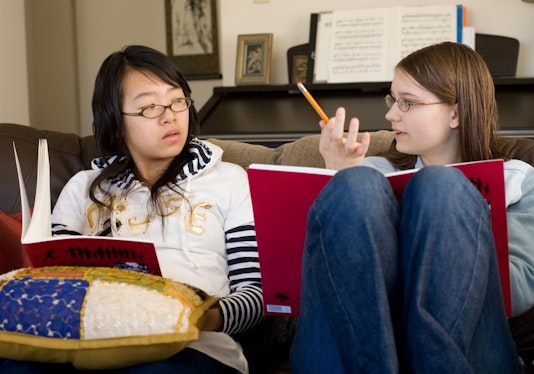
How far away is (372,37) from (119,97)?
1.70 meters

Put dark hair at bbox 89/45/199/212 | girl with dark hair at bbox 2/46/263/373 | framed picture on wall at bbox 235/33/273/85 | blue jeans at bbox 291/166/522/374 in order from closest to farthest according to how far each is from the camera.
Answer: blue jeans at bbox 291/166/522/374, girl with dark hair at bbox 2/46/263/373, dark hair at bbox 89/45/199/212, framed picture on wall at bbox 235/33/273/85

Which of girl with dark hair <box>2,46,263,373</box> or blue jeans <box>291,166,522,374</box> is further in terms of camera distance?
girl with dark hair <box>2,46,263,373</box>

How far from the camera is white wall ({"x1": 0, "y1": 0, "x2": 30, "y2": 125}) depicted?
3.55 metres

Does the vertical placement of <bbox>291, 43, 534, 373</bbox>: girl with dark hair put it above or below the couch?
below

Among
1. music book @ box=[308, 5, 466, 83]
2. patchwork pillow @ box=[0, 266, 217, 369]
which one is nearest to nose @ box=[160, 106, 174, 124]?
patchwork pillow @ box=[0, 266, 217, 369]

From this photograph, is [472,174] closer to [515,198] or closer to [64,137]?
[515,198]

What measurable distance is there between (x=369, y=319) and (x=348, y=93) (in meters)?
2.15

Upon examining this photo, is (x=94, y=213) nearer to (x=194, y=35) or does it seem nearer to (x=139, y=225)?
(x=139, y=225)

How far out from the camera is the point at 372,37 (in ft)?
9.83

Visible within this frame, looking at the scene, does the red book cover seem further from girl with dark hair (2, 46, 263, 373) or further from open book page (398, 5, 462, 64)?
open book page (398, 5, 462, 64)

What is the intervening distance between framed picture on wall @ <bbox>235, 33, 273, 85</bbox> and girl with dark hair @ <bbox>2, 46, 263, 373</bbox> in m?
1.61

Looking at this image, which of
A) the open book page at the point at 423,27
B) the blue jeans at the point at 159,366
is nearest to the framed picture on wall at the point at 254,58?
the open book page at the point at 423,27

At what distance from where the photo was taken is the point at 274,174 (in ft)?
3.60

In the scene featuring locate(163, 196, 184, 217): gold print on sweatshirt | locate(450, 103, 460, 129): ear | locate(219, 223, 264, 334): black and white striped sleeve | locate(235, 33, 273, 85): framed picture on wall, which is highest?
locate(235, 33, 273, 85): framed picture on wall
